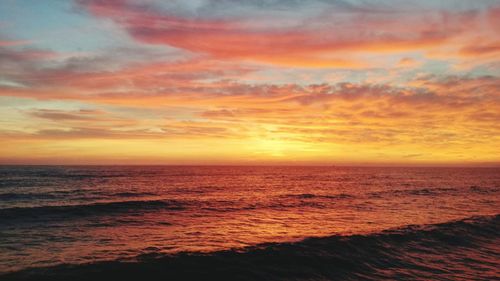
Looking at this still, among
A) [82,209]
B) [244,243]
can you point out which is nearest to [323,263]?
[244,243]

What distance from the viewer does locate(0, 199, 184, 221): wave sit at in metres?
27.4

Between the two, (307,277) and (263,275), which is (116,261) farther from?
(307,277)

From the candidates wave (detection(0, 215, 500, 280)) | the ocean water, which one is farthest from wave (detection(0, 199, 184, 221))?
wave (detection(0, 215, 500, 280))

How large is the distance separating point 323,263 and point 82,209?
914 inches

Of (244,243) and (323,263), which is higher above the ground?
(244,243)

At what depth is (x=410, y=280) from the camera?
13297mm

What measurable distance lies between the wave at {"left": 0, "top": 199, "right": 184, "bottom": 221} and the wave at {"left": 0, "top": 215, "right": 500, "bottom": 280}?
51.6ft

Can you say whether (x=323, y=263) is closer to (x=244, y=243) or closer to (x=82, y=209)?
(x=244, y=243)

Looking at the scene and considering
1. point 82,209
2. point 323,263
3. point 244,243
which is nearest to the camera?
point 323,263

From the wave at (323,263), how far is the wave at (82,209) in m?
15.7

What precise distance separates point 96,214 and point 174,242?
12969 millimetres

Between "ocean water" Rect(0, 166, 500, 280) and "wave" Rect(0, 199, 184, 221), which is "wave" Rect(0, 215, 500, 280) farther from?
"wave" Rect(0, 199, 184, 221)

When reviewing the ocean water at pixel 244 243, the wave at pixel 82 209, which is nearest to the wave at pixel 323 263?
the ocean water at pixel 244 243

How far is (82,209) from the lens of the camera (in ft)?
100
